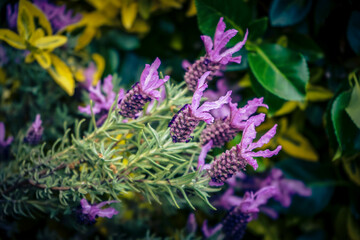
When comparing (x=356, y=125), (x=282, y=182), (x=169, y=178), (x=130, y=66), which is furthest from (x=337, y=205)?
(x=130, y=66)

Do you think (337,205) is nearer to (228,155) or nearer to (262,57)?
(262,57)

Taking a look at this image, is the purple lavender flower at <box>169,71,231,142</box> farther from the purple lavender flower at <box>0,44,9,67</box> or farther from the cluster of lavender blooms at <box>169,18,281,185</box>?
the purple lavender flower at <box>0,44,9,67</box>

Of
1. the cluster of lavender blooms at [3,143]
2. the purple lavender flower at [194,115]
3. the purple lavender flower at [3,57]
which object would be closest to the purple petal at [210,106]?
the purple lavender flower at [194,115]

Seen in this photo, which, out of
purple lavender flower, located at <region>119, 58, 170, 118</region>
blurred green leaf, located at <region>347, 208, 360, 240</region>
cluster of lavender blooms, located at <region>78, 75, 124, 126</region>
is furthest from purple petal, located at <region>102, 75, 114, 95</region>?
blurred green leaf, located at <region>347, 208, 360, 240</region>

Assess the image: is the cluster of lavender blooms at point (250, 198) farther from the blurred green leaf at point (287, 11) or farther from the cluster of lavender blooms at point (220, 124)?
the blurred green leaf at point (287, 11)

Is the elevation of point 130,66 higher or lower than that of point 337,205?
higher

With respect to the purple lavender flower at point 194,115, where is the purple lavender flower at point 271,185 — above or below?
below

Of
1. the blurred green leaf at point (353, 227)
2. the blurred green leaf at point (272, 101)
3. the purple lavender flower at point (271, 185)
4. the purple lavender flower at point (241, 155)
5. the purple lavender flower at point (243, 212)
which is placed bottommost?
the blurred green leaf at point (353, 227)
